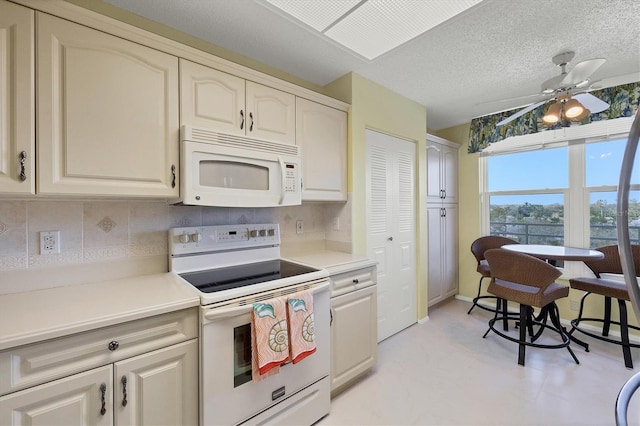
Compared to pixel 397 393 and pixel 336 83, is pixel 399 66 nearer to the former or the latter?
pixel 336 83

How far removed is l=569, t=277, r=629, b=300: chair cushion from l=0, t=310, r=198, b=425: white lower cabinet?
3.07 meters

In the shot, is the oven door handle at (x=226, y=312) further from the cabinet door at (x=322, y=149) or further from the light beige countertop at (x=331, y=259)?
the cabinet door at (x=322, y=149)

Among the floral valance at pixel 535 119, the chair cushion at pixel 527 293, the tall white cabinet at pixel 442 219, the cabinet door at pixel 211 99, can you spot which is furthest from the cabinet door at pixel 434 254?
the cabinet door at pixel 211 99

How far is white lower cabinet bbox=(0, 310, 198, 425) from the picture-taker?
919 mm

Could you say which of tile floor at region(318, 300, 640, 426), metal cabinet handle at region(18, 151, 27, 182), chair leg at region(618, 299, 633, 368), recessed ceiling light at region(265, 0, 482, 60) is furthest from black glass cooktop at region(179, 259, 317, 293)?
chair leg at region(618, 299, 633, 368)

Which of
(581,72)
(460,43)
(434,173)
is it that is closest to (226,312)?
(460,43)

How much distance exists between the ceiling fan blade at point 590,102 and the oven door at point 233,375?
241cm

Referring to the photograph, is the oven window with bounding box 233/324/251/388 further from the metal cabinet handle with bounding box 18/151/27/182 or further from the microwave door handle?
the metal cabinet handle with bounding box 18/151/27/182

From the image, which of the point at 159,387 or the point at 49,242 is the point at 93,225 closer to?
the point at 49,242

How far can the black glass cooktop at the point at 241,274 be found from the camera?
1.46 meters

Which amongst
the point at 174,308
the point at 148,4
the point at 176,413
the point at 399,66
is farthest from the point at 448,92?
the point at 176,413

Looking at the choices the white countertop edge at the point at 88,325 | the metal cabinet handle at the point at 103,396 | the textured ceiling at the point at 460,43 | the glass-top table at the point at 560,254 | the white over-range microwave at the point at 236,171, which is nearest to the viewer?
the white countertop edge at the point at 88,325

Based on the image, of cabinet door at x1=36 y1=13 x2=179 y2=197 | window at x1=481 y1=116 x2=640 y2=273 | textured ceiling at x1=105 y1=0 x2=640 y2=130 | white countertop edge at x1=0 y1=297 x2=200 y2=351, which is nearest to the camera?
white countertop edge at x1=0 y1=297 x2=200 y2=351

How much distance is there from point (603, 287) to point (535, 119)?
1737 millimetres
